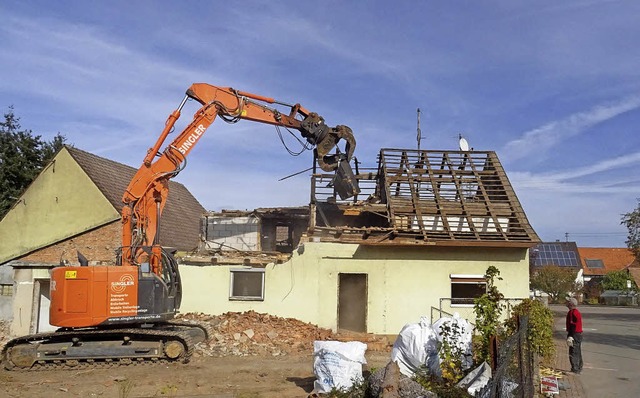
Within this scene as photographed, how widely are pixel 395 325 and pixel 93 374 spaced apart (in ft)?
27.9

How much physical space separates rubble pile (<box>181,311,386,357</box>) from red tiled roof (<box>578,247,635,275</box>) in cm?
5796

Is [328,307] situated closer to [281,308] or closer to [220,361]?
[281,308]

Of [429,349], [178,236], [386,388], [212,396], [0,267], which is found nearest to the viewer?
[386,388]

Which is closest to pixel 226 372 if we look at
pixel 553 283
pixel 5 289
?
pixel 5 289

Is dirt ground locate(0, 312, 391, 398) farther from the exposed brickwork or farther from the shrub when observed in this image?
the exposed brickwork

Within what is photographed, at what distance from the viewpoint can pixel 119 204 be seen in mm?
23031

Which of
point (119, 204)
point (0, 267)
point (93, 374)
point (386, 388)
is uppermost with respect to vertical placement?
point (119, 204)

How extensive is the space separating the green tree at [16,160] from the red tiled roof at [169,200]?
8.67 meters

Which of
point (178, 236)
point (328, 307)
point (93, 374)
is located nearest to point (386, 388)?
point (93, 374)

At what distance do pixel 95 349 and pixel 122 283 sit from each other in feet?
5.30

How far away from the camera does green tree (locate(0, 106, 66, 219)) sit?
106ft

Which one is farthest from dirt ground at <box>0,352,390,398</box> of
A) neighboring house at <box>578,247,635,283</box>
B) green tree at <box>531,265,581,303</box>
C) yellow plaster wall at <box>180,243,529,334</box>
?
neighboring house at <box>578,247,635,283</box>

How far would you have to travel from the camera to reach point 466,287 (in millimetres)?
18625

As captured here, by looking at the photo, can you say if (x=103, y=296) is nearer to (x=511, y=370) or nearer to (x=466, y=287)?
(x=511, y=370)
